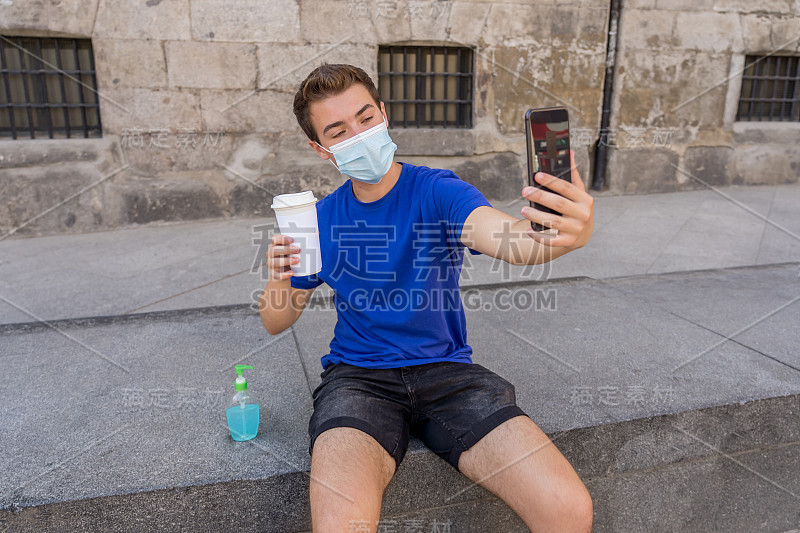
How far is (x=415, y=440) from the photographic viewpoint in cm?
187

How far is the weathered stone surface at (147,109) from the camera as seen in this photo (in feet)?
17.1

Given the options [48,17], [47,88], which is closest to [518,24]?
[48,17]

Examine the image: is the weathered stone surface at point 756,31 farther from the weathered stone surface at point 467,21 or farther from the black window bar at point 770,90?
the weathered stone surface at point 467,21

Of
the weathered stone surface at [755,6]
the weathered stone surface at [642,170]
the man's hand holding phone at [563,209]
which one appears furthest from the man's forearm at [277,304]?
the weathered stone surface at [755,6]

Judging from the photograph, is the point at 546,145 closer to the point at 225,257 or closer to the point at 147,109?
the point at 225,257

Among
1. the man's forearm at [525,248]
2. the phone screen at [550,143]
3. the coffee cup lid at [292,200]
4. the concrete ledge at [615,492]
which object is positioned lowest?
the concrete ledge at [615,492]

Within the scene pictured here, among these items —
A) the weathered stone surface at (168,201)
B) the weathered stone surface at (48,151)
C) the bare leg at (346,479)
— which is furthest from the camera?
the weathered stone surface at (168,201)

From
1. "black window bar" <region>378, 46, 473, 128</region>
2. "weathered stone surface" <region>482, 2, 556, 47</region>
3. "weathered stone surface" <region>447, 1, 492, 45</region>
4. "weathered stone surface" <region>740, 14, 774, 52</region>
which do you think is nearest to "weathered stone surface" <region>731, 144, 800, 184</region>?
"weathered stone surface" <region>740, 14, 774, 52</region>

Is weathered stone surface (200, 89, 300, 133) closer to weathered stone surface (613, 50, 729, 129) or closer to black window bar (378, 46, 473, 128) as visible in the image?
black window bar (378, 46, 473, 128)

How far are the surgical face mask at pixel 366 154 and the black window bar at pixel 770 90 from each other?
22.4 ft

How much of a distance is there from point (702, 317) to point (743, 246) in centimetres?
185

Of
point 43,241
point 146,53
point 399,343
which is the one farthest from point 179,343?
point 146,53

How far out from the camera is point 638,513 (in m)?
2.06

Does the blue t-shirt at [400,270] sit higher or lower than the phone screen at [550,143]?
lower
